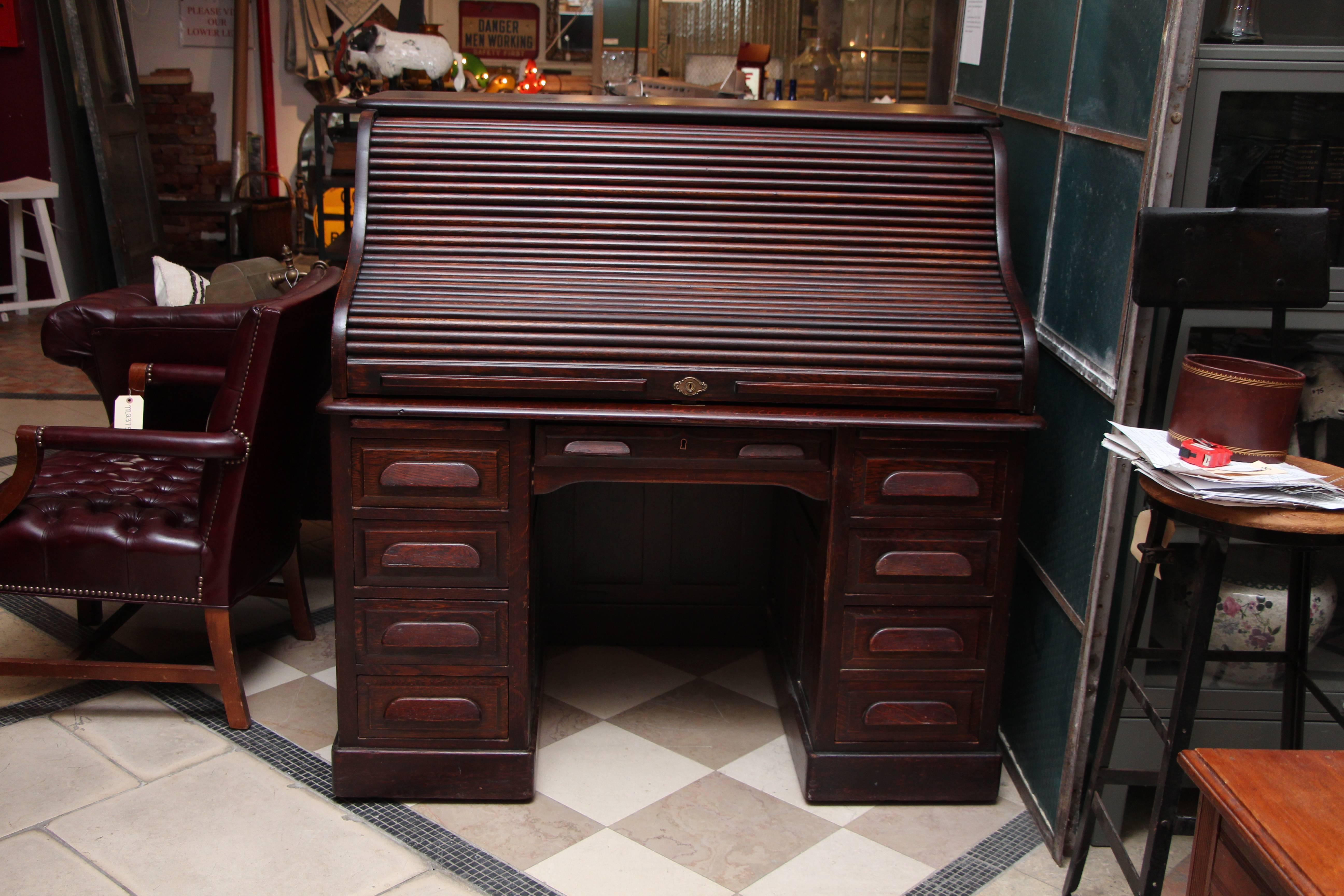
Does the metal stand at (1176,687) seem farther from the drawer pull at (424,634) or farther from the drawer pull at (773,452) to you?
the drawer pull at (424,634)

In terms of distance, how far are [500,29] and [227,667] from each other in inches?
263

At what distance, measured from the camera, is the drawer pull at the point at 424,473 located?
2.37m

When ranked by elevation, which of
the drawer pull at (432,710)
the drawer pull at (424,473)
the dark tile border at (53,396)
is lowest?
the dark tile border at (53,396)

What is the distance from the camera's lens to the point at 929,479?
2.42 meters

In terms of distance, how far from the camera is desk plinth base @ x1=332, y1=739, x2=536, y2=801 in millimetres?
2527

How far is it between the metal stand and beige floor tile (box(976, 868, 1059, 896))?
68mm

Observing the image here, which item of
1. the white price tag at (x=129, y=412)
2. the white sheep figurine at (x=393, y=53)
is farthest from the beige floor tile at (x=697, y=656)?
the white sheep figurine at (x=393, y=53)

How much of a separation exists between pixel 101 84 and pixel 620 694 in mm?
5844

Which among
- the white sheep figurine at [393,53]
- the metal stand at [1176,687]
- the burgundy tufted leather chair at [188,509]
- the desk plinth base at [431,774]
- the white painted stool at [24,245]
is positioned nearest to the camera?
the metal stand at [1176,687]

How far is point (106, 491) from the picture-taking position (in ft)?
9.55

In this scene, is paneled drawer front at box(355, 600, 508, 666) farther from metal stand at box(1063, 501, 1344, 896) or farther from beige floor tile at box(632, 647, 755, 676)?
metal stand at box(1063, 501, 1344, 896)

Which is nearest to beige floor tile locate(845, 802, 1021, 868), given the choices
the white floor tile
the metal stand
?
the metal stand

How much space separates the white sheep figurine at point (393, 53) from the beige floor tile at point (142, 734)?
3165mm

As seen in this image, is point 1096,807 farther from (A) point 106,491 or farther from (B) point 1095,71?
(A) point 106,491
